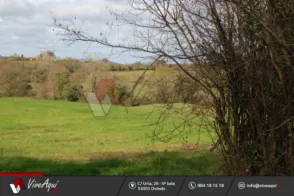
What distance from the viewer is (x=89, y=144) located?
13773 mm

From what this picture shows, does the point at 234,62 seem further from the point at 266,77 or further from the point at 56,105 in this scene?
the point at 56,105

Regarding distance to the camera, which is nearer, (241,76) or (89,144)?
(241,76)

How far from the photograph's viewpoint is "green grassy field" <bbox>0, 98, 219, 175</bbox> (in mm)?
8039

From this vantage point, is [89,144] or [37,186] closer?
[37,186]

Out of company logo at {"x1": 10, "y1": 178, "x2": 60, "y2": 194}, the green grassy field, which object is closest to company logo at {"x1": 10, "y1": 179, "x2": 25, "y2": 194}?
company logo at {"x1": 10, "y1": 178, "x2": 60, "y2": 194}

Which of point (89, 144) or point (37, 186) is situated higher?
point (37, 186)

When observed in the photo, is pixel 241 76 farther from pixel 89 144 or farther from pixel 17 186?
pixel 89 144

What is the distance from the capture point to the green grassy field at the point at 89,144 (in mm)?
8039

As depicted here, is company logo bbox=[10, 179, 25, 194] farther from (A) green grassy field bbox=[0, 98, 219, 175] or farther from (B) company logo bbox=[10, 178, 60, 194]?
(A) green grassy field bbox=[0, 98, 219, 175]

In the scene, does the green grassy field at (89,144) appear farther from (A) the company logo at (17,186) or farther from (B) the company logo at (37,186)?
(A) the company logo at (17,186)

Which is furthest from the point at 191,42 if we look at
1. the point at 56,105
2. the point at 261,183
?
the point at 56,105

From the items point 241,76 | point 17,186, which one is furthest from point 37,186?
point 241,76

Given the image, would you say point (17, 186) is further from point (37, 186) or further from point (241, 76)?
point (241, 76)

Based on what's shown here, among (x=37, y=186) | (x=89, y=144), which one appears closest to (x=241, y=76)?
(x=37, y=186)
